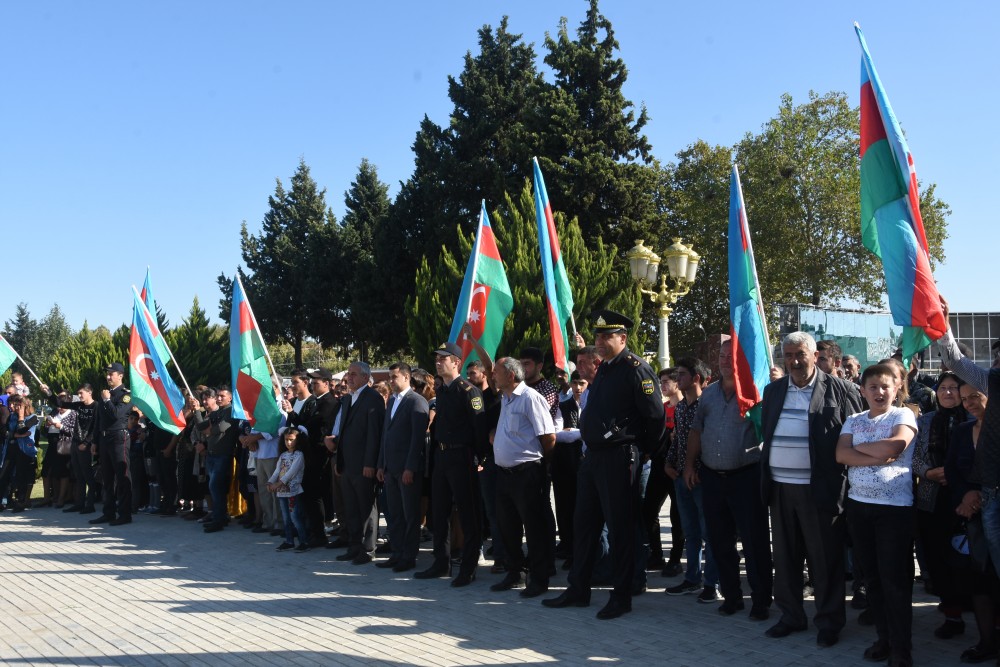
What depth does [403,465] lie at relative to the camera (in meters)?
9.18

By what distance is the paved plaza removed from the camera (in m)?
5.99

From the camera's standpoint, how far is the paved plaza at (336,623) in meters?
5.99

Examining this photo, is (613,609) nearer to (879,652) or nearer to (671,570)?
(671,570)

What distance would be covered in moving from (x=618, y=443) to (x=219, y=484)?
7.27m

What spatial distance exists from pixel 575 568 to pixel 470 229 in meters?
29.8

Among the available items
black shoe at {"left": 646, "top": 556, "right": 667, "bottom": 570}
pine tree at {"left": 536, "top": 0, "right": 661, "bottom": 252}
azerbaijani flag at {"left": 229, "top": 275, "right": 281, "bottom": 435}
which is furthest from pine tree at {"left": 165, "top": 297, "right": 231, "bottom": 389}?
black shoe at {"left": 646, "top": 556, "right": 667, "bottom": 570}

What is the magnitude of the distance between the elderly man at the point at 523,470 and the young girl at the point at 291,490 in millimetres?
3321

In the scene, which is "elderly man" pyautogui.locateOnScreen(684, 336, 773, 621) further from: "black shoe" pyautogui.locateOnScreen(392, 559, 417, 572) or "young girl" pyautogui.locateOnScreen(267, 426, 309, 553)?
"young girl" pyautogui.locateOnScreen(267, 426, 309, 553)

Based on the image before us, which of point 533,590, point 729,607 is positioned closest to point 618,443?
point 729,607

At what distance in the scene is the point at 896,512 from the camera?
220 inches

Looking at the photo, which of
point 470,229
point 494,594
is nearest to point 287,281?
point 470,229

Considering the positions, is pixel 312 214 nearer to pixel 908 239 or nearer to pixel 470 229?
pixel 470 229

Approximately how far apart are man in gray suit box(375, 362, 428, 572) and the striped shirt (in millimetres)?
3811

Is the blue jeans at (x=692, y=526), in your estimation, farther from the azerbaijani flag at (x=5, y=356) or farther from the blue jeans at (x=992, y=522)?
the azerbaijani flag at (x=5, y=356)
